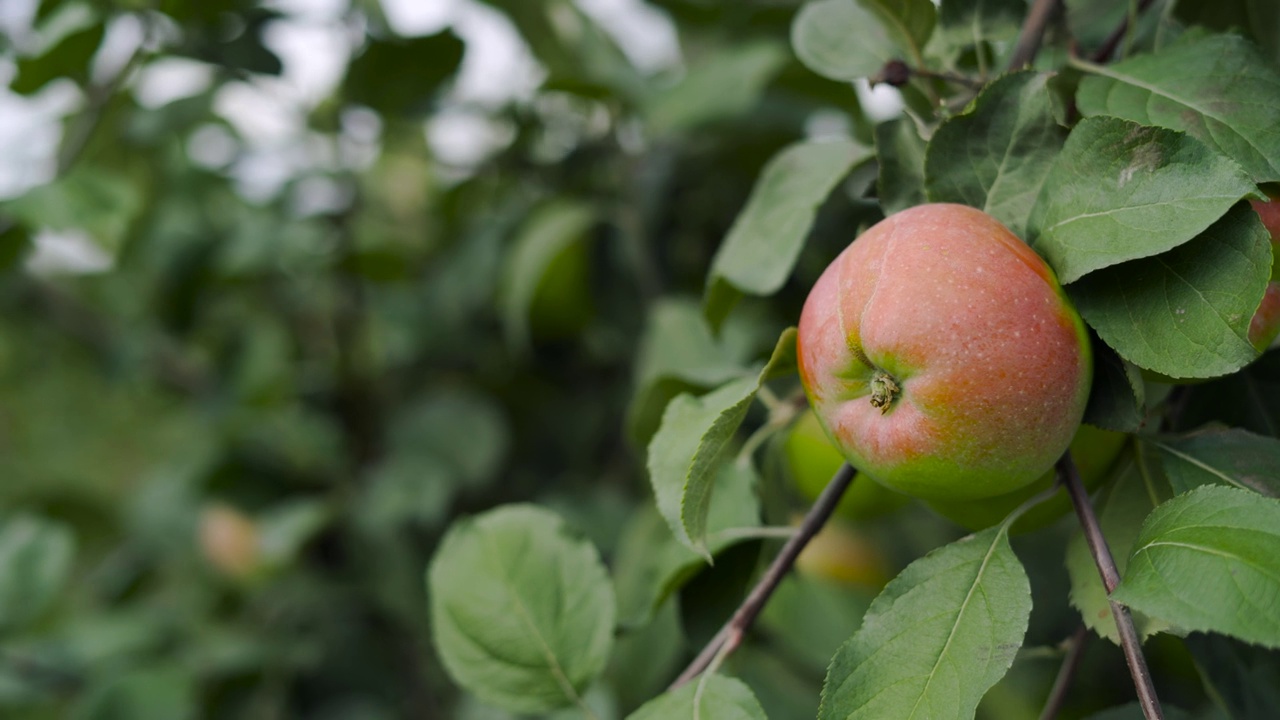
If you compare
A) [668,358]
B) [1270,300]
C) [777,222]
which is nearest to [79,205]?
[668,358]

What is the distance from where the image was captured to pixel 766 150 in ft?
3.15

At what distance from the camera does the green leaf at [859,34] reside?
1.44ft

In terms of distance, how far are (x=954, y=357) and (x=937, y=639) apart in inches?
4.0

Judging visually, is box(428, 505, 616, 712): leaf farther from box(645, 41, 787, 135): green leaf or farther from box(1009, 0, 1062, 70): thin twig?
box(645, 41, 787, 135): green leaf

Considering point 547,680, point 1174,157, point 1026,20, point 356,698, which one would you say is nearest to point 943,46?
point 1026,20

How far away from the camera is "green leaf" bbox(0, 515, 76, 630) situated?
0.96 metres

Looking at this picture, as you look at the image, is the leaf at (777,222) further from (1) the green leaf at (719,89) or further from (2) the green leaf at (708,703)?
(1) the green leaf at (719,89)

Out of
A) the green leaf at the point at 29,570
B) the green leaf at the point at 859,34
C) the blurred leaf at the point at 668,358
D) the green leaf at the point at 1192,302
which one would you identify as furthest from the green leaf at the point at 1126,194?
the green leaf at the point at 29,570

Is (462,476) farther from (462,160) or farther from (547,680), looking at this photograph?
(547,680)

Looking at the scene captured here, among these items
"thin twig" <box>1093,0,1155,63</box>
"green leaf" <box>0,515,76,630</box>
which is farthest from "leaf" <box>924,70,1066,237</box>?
"green leaf" <box>0,515,76,630</box>

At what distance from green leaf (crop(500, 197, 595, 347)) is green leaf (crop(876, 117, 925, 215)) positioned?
0.56m

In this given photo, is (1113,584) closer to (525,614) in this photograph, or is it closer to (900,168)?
(900,168)

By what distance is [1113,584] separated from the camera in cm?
33

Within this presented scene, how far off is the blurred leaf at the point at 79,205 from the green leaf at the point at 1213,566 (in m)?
0.80
